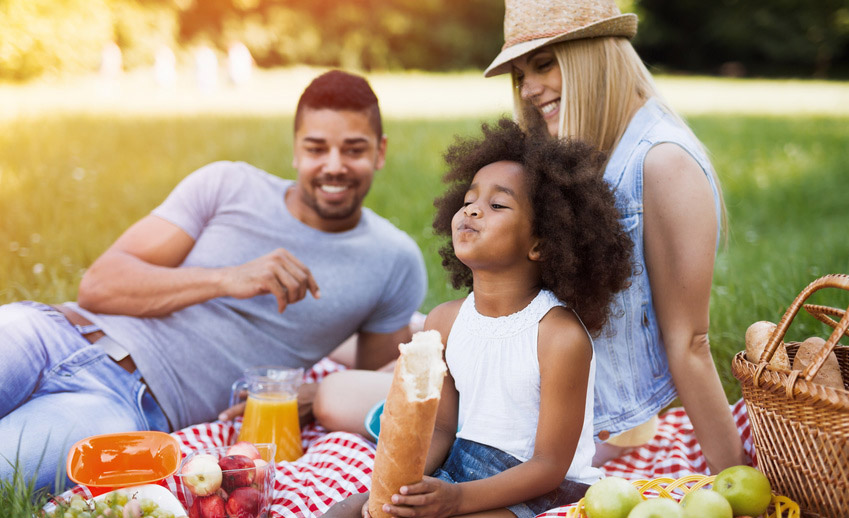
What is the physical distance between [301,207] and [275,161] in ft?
15.2

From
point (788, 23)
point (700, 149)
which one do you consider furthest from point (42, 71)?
point (788, 23)

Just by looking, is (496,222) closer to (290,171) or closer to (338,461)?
(338,461)

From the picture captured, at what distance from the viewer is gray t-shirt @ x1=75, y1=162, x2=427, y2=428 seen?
3316 mm

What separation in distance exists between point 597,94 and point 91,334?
2228mm

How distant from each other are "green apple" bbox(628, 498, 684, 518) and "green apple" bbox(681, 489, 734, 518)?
5 cm

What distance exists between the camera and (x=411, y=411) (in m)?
1.96

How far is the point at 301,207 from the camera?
3.62 metres

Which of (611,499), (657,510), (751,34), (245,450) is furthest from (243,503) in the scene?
(751,34)

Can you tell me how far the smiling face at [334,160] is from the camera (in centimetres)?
346

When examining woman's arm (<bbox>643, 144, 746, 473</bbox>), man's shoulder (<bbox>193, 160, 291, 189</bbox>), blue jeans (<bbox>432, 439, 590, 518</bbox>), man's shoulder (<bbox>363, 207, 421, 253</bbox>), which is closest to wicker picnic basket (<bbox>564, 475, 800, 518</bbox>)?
blue jeans (<bbox>432, 439, 590, 518</bbox>)

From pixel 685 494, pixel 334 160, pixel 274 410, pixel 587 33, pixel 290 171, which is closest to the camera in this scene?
pixel 685 494

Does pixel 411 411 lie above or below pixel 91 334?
above

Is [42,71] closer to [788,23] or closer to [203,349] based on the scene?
[203,349]

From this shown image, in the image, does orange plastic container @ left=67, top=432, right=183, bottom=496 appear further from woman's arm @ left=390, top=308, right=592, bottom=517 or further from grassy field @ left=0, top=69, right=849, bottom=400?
grassy field @ left=0, top=69, right=849, bottom=400
